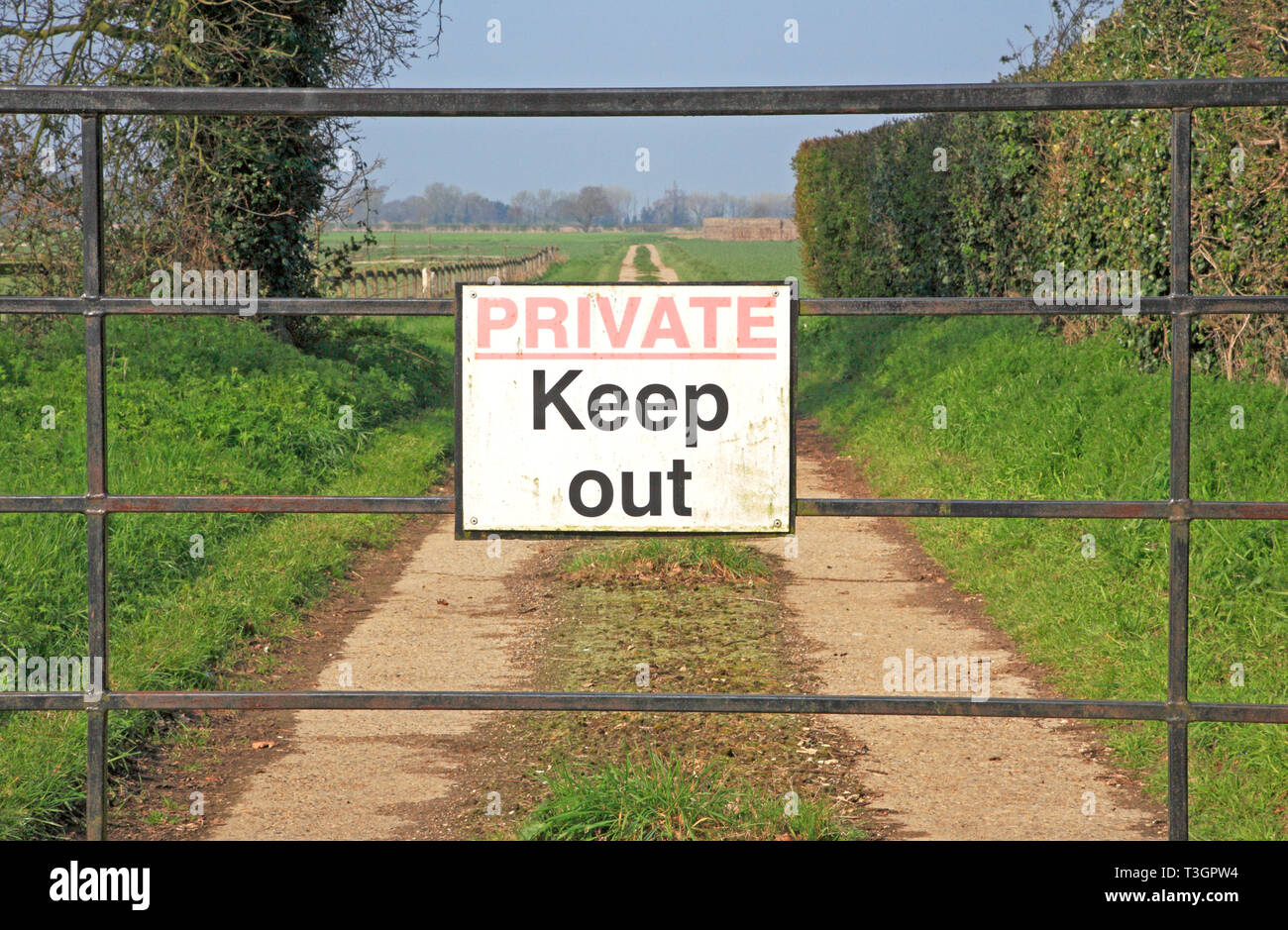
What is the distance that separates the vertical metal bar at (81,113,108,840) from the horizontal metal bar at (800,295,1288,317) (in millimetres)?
1523

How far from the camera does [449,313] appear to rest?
2811 millimetres

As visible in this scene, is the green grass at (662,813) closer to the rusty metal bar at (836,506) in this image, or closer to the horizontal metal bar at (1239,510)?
the rusty metal bar at (836,506)

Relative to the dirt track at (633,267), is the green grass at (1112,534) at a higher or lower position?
lower

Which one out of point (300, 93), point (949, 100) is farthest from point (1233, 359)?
point (300, 93)

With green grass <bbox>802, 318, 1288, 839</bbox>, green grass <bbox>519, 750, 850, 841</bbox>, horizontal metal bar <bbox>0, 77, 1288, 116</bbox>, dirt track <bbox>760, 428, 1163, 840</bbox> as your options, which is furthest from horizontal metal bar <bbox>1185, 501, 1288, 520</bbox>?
green grass <bbox>802, 318, 1288, 839</bbox>

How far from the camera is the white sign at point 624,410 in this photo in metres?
2.79

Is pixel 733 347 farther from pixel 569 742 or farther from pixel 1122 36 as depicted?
pixel 1122 36

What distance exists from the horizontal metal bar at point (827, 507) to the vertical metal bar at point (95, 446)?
53mm

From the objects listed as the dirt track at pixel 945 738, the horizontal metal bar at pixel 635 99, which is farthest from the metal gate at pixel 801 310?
the dirt track at pixel 945 738

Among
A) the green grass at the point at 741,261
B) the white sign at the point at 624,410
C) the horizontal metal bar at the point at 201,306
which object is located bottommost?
the white sign at the point at 624,410

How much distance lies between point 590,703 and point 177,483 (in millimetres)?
6121

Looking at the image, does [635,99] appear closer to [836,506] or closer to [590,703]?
[836,506]

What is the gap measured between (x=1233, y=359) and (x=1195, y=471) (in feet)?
8.14

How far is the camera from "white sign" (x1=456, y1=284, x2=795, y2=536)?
2789mm
